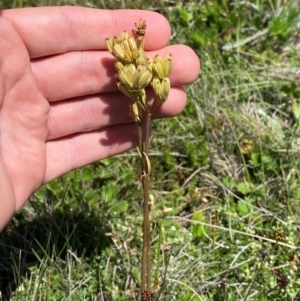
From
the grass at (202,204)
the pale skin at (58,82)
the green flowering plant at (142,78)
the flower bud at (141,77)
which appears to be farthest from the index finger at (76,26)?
the grass at (202,204)

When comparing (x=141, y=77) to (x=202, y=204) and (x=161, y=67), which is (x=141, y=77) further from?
(x=202, y=204)

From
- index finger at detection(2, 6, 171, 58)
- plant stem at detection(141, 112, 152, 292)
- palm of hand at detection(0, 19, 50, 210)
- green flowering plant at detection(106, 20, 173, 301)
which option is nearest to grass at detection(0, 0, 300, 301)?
plant stem at detection(141, 112, 152, 292)

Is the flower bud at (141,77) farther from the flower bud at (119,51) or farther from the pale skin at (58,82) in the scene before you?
the pale skin at (58,82)

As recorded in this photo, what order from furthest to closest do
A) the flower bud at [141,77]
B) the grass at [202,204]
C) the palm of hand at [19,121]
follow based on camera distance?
1. the grass at [202,204]
2. the palm of hand at [19,121]
3. the flower bud at [141,77]

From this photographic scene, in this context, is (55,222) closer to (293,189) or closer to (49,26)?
(49,26)

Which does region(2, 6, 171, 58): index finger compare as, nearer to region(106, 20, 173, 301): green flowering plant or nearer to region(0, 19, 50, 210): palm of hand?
region(0, 19, 50, 210): palm of hand

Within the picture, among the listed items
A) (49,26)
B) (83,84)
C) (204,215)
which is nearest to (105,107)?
(83,84)
